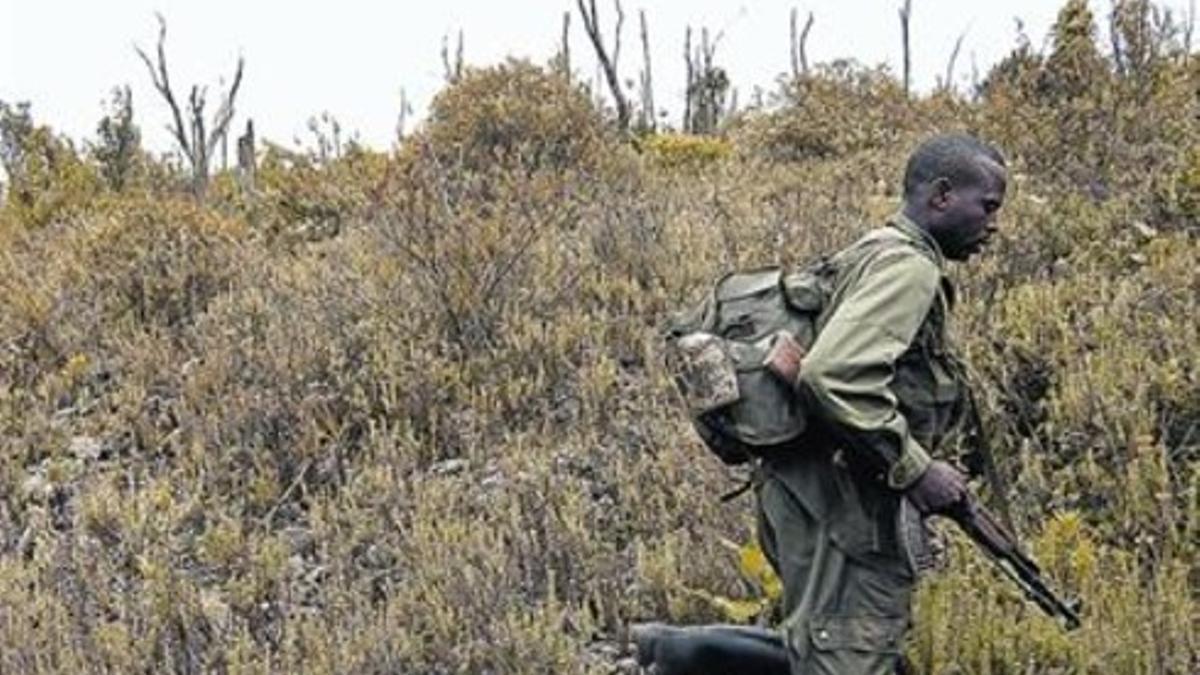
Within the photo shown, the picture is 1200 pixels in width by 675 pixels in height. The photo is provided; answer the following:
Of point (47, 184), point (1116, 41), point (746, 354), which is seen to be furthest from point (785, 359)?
point (47, 184)

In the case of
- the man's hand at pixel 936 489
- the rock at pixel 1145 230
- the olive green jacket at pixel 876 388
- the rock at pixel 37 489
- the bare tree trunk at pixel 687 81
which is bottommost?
the rock at pixel 37 489

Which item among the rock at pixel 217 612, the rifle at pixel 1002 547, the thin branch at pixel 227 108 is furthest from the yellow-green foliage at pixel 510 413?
the thin branch at pixel 227 108

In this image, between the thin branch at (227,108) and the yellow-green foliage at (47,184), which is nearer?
the yellow-green foliage at (47,184)

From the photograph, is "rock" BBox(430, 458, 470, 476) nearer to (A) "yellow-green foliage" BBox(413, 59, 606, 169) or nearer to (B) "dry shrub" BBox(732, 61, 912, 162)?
(A) "yellow-green foliage" BBox(413, 59, 606, 169)

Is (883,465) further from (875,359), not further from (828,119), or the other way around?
(828,119)

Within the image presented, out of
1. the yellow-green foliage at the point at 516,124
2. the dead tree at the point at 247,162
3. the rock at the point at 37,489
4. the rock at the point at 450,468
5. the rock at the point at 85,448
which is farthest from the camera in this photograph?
the dead tree at the point at 247,162

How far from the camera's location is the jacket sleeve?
2994 mm

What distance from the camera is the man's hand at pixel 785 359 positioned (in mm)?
3188

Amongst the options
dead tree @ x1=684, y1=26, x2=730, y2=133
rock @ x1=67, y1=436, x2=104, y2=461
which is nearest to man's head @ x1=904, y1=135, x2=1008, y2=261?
rock @ x1=67, y1=436, x2=104, y2=461

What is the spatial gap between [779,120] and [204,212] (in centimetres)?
610

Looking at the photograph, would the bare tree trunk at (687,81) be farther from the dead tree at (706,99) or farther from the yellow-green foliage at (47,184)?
the yellow-green foliage at (47,184)

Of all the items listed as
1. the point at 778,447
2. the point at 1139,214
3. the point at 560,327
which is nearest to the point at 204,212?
the point at 560,327

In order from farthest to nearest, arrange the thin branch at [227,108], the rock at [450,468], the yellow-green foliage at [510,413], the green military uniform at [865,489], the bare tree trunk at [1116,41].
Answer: the thin branch at [227,108] < the bare tree trunk at [1116,41] < the rock at [450,468] < the yellow-green foliage at [510,413] < the green military uniform at [865,489]

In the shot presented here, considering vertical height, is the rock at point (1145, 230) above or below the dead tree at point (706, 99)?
below
